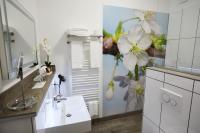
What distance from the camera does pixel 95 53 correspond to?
207cm

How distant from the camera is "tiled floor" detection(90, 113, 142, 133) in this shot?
2.15m

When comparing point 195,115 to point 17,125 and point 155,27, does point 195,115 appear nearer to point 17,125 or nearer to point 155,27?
point 17,125

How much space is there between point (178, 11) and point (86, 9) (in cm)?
179

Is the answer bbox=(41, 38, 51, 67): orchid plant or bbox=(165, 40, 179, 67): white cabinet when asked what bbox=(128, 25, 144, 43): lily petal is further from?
bbox=(41, 38, 51, 67): orchid plant

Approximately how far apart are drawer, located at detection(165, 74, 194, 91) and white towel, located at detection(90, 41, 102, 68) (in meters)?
1.18

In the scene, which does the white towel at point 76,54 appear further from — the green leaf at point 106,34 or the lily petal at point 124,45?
the lily petal at point 124,45

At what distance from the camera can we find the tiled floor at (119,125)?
215cm

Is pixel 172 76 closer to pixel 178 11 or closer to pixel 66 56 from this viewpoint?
pixel 66 56

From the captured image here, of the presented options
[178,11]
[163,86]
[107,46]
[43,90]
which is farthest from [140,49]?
[43,90]

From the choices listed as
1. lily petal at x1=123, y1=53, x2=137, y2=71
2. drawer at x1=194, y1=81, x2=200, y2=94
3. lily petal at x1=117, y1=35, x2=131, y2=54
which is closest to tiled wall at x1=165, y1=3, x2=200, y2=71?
lily petal at x1=123, y1=53, x2=137, y2=71

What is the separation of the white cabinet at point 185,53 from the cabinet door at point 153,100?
1.33m

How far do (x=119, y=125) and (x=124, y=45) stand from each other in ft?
4.95

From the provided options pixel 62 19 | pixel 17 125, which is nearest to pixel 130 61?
pixel 62 19

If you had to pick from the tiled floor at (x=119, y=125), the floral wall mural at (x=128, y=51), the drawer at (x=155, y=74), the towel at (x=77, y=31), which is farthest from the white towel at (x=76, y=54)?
the tiled floor at (x=119, y=125)
